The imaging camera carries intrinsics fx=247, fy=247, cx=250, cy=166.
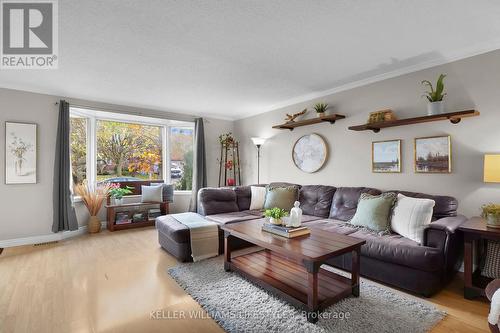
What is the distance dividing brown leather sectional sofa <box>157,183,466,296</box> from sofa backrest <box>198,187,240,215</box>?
2cm

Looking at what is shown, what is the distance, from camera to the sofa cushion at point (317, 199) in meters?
3.69

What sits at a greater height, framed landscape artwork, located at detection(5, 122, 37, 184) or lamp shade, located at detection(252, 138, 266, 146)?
lamp shade, located at detection(252, 138, 266, 146)

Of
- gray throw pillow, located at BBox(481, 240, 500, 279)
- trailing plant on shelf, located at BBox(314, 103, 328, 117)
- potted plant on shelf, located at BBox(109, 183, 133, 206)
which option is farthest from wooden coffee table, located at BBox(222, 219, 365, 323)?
potted plant on shelf, located at BBox(109, 183, 133, 206)

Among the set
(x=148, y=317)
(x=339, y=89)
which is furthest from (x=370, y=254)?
(x=339, y=89)

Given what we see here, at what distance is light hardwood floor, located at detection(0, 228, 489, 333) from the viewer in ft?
6.13

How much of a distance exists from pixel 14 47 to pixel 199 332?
10.8ft

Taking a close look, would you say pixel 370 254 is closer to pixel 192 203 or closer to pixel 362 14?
pixel 362 14

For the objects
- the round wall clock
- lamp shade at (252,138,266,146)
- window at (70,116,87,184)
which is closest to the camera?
the round wall clock

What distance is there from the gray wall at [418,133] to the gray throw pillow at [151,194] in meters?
2.67

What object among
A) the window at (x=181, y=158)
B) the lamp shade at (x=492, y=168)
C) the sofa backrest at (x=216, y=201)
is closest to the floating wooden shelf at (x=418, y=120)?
the lamp shade at (x=492, y=168)

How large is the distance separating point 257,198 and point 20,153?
3.76 m

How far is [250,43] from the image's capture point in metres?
2.50

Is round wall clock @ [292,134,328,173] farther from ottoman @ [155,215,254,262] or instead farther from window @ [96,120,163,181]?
window @ [96,120,163,181]

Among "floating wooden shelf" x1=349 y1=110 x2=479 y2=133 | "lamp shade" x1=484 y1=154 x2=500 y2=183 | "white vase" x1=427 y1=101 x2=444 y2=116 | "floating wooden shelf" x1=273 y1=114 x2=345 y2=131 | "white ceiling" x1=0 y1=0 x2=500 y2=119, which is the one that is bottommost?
"lamp shade" x1=484 y1=154 x2=500 y2=183
